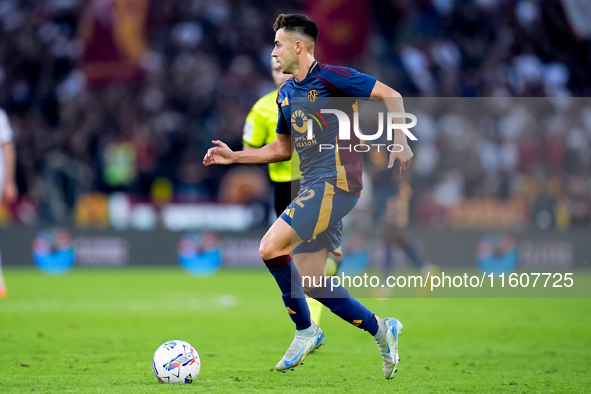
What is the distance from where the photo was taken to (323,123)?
608 cm

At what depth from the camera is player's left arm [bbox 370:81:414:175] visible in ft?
18.2

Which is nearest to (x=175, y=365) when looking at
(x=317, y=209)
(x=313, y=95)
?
(x=317, y=209)

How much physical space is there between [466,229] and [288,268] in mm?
11089

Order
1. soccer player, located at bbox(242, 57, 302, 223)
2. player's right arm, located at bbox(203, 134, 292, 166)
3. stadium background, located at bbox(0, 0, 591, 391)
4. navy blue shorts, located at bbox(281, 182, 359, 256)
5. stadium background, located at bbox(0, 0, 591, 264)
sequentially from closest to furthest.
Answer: navy blue shorts, located at bbox(281, 182, 359, 256) < player's right arm, located at bbox(203, 134, 292, 166) < soccer player, located at bbox(242, 57, 302, 223) < stadium background, located at bbox(0, 0, 591, 391) < stadium background, located at bbox(0, 0, 591, 264)

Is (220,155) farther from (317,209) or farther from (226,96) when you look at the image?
(226,96)

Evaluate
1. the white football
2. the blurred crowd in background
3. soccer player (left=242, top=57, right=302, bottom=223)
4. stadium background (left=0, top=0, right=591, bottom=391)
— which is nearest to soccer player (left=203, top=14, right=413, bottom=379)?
the white football

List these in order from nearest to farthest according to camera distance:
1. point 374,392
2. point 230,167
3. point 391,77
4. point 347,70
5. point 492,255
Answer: point 374,392, point 347,70, point 492,255, point 230,167, point 391,77

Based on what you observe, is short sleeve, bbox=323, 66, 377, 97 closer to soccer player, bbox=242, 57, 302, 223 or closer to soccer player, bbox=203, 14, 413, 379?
soccer player, bbox=203, 14, 413, 379

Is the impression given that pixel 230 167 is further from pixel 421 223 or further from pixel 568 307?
pixel 568 307

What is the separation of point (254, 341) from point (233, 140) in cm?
976

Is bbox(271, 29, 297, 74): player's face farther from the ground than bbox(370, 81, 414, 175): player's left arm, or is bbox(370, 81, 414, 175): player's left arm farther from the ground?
bbox(271, 29, 297, 74): player's face

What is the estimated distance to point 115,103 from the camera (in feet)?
65.5

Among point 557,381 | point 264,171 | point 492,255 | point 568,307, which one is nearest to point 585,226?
point 492,255

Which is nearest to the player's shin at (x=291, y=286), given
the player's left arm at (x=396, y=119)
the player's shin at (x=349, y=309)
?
the player's shin at (x=349, y=309)
